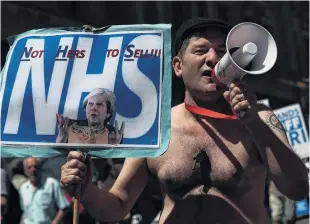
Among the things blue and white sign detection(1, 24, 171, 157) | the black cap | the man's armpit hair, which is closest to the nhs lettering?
blue and white sign detection(1, 24, 171, 157)

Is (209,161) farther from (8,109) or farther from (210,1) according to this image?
(210,1)

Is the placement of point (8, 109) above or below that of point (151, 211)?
below

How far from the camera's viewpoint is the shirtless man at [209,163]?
2.91 m

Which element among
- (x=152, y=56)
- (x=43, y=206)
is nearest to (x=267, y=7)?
(x=43, y=206)

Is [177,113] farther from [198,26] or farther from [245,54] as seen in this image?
[245,54]

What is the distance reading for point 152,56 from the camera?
3.26 meters

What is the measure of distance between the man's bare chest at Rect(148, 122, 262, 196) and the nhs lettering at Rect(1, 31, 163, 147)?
14 centimetres

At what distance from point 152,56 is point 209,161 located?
0.56m

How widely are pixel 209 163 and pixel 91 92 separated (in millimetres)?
623

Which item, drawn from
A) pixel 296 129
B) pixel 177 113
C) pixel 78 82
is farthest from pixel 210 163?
pixel 296 129

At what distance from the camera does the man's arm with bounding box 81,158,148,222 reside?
3.25 m

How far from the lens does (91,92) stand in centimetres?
321

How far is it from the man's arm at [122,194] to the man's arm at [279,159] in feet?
2.33

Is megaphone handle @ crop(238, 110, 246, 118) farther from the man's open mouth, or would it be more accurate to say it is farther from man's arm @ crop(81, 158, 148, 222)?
man's arm @ crop(81, 158, 148, 222)
